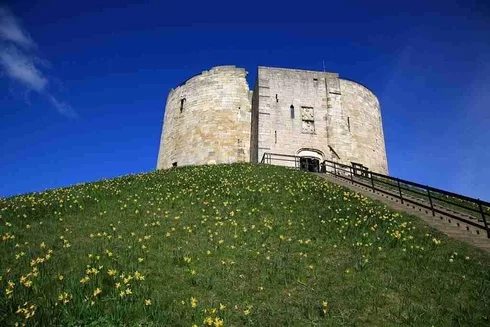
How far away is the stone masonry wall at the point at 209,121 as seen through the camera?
36.4 meters

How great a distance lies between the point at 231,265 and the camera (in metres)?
8.76

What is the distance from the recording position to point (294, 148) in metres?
32.3

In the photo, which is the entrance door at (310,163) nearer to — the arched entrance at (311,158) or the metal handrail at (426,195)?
the arched entrance at (311,158)

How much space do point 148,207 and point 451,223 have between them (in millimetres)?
11361

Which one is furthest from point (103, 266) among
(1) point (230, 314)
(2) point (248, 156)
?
(2) point (248, 156)

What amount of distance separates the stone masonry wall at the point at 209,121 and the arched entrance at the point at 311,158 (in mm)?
6291

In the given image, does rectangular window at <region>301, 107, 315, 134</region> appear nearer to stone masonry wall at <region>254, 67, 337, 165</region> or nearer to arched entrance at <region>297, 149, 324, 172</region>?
stone masonry wall at <region>254, 67, 337, 165</region>

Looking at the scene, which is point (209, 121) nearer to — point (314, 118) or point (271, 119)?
point (271, 119)

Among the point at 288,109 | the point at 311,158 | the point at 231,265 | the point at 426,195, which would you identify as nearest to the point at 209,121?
the point at 288,109

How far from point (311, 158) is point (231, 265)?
981 inches

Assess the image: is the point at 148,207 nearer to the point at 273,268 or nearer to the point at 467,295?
the point at 273,268

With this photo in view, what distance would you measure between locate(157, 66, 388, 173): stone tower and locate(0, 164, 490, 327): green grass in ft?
60.9

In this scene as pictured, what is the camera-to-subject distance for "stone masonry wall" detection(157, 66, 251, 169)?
119ft

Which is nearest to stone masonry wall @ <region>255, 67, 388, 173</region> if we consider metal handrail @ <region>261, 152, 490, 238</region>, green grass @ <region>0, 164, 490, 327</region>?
metal handrail @ <region>261, 152, 490, 238</region>
